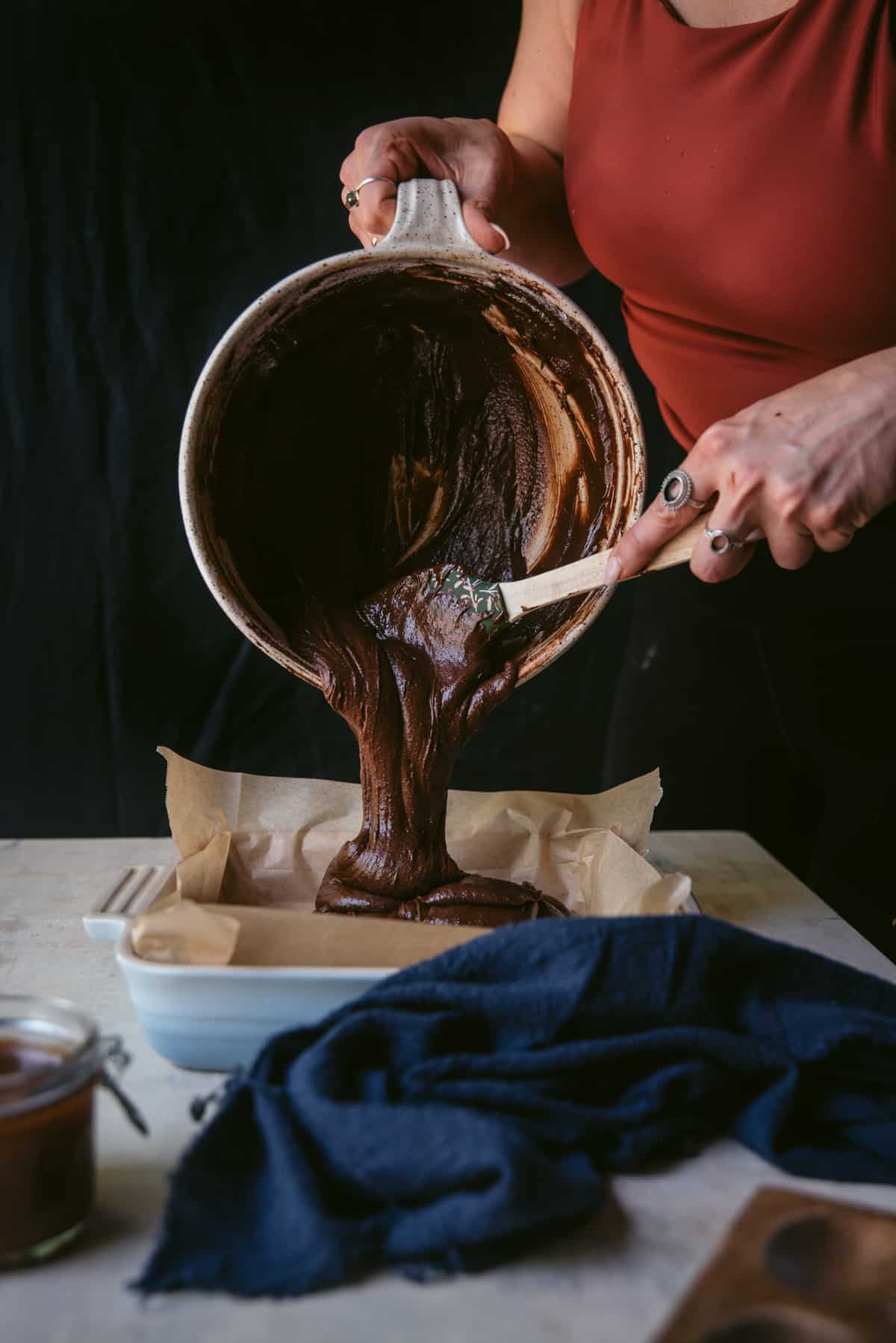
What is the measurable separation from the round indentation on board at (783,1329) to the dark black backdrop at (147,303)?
6.49 feet

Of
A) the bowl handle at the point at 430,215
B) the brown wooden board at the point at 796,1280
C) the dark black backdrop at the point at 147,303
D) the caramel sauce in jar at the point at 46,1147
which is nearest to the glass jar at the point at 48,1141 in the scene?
the caramel sauce in jar at the point at 46,1147

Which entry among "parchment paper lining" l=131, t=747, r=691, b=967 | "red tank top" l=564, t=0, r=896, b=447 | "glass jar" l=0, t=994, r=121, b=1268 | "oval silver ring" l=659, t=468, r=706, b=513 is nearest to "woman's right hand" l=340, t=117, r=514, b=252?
"red tank top" l=564, t=0, r=896, b=447

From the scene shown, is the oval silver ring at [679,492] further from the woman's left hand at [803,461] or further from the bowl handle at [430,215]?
the bowl handle at [430,215]

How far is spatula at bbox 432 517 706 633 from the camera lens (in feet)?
3.84

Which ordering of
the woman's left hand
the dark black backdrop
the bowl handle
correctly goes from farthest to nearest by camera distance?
the dark black backdrop < the bowl handle < the woman's left hand

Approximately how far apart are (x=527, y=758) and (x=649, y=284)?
4.66 ft

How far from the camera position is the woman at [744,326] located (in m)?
1.12

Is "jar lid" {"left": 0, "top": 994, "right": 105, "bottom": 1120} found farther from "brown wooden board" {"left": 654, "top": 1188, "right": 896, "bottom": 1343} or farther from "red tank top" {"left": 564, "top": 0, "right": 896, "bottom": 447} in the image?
"red tank top" {"left": 564, "top": 0, "right": 896, "bottom": 447}

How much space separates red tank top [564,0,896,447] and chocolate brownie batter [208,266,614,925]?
0.61ft

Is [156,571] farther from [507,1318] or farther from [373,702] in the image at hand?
[507,1318]

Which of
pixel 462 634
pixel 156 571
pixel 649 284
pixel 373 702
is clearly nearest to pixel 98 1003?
pixel 373 702

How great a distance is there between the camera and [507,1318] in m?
0.72

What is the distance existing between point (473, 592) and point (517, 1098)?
0.60 metres

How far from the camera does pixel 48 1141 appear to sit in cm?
74
